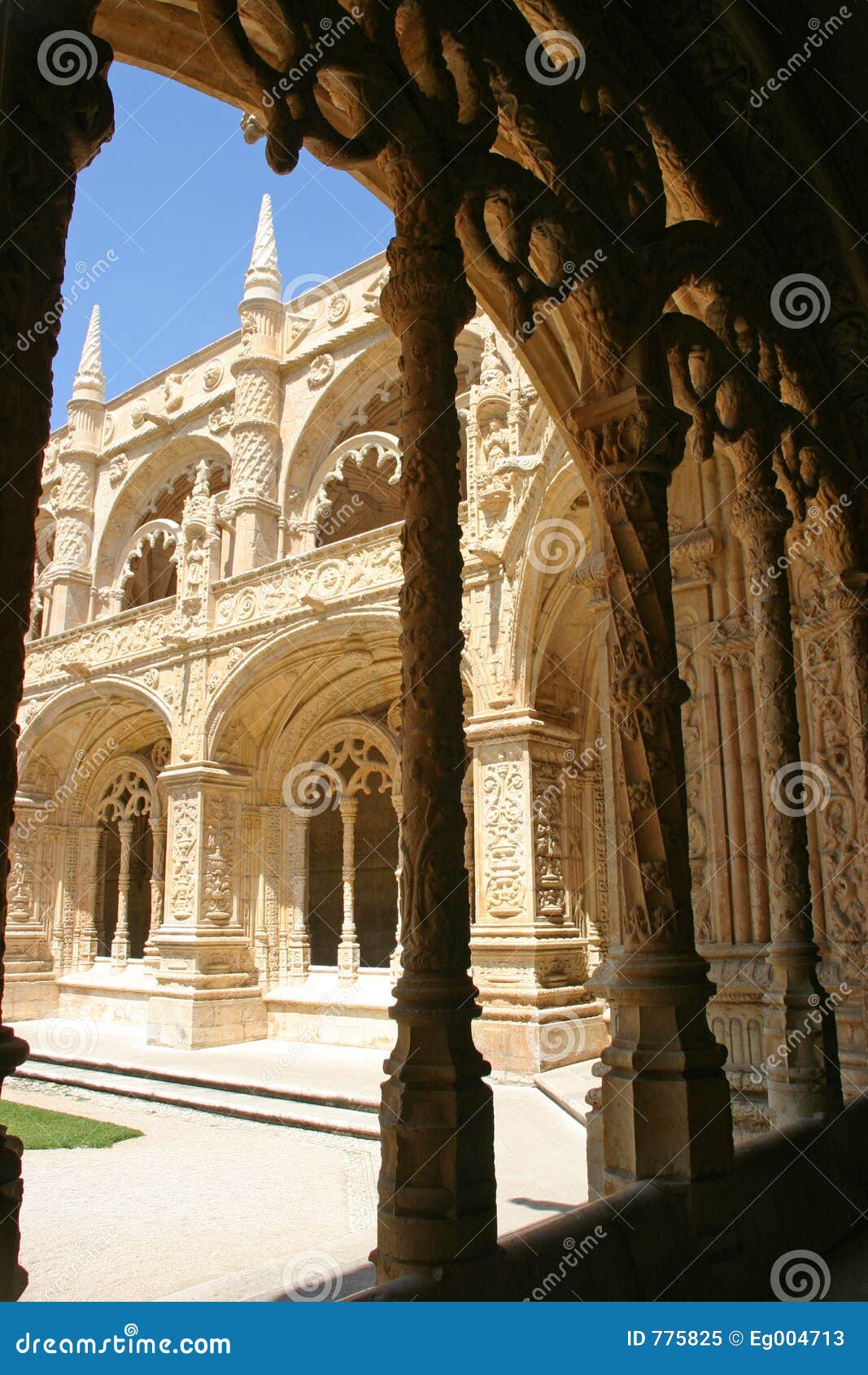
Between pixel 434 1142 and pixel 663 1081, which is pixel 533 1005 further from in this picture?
pixel 434 1142

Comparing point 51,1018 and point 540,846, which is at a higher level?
point 540,846

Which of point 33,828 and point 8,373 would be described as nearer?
point 8,373

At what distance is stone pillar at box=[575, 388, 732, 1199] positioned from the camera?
2.39 meters

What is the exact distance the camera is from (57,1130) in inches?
275

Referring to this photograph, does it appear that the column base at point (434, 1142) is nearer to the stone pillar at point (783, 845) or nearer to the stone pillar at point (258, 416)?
the stone pillar at point (783, 845)

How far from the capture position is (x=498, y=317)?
136 inches

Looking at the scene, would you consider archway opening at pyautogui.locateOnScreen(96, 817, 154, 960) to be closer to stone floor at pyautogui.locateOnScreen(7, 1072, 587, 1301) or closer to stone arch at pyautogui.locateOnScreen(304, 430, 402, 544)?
stone arch at pyautogui.locateOnScreen(304, 430, 402, 544)

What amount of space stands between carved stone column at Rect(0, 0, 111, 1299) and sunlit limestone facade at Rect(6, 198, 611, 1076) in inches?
180

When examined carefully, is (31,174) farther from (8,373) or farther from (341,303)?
(341,303)

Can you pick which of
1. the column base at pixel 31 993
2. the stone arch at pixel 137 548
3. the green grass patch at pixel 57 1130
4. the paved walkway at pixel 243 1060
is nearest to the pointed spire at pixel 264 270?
the stone arch at pixel 137 548

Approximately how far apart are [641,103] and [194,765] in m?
9.78

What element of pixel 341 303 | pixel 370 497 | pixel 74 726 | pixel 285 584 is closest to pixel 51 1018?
pixel 74 726

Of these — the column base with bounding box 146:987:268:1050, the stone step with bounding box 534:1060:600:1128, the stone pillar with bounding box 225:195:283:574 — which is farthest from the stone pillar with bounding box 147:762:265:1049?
the stone step with bounding box 534:1060:600:1128

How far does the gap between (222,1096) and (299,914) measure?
4297 millimetres
